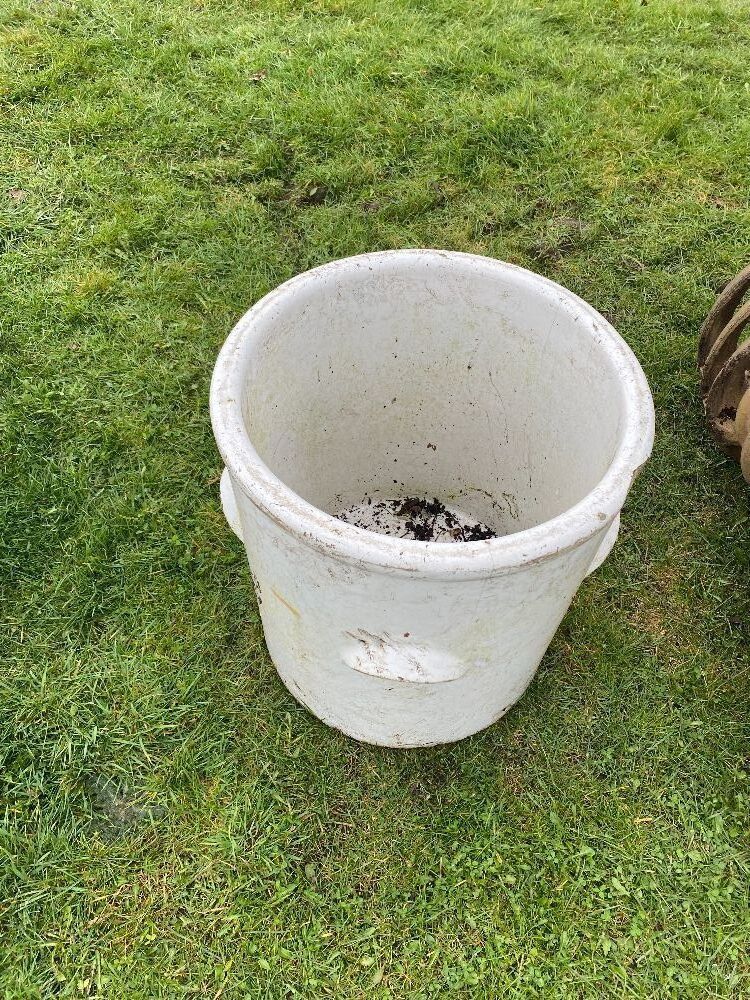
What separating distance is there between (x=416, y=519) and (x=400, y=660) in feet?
3.04

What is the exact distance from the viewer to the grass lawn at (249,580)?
1.77m

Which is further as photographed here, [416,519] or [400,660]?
[416,519]

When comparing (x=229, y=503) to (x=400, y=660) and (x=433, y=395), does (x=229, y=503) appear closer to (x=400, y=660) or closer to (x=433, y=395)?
(x=400, y=660)

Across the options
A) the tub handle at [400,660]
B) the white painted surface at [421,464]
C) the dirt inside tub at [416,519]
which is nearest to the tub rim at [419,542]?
the white painted surface at [421,464]

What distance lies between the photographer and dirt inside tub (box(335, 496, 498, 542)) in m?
2.27

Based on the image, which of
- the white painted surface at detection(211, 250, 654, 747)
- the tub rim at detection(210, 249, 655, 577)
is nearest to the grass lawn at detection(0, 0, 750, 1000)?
the white painted surface at detection(211, 250, 654, 747)

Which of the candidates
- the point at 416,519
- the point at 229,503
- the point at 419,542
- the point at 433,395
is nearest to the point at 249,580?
the point at 416,519

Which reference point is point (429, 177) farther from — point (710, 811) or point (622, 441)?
point (710, 811)

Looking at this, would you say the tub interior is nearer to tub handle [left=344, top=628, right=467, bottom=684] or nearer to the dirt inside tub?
the dirt inside tub

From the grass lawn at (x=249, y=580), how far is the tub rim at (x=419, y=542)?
962 millimetres

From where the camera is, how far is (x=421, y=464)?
7.63 ft

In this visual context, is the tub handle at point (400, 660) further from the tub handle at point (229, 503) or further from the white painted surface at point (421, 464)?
the tub handle at point (229, 503)

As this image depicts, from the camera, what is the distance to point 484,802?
194cm

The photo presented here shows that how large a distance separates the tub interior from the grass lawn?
480 millimetres
